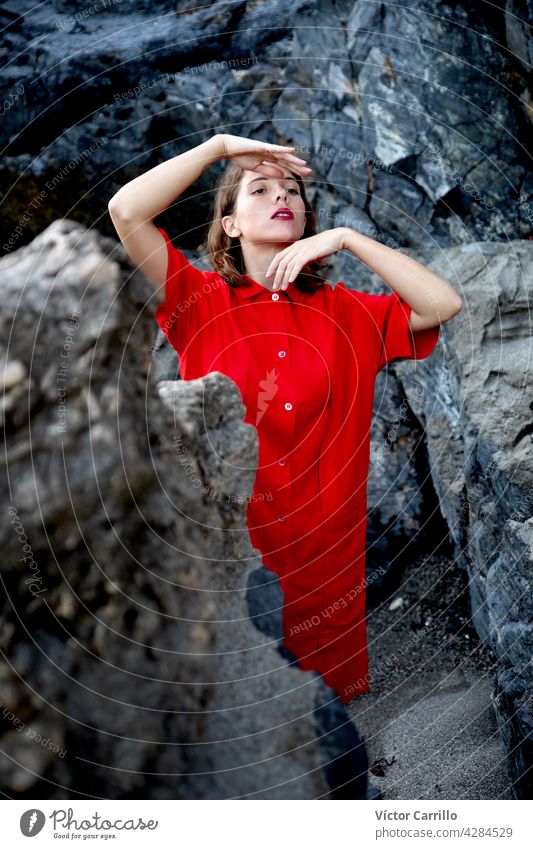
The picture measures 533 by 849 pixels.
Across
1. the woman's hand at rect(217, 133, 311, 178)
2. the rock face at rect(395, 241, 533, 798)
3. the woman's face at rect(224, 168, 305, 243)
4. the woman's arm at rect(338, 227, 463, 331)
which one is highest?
the woman's hand at rect(217, 133, 311, 178)

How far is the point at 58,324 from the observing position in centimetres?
75

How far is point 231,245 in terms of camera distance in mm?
1677

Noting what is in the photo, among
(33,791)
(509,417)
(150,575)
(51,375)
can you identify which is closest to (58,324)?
(51,375)

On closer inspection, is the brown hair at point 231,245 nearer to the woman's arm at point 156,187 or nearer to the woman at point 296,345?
the woman at point 296,345

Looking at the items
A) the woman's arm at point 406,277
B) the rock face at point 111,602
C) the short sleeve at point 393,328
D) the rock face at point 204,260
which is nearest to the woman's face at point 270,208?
the woman's arm at point 406,277

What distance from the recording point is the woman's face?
1.49 m

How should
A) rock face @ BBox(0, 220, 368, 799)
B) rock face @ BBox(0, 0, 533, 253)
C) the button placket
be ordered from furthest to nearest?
rock face @ BBox(0, 0, 533, 253) → the button placket → rock face @ BBox(0, 220, 368, 799)

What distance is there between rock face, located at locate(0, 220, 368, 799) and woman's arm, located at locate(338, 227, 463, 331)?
738 millimetres

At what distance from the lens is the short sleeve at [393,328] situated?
5.14ft

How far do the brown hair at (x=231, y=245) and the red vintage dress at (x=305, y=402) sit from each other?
3cm

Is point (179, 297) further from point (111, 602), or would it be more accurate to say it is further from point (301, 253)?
point (111, 602)

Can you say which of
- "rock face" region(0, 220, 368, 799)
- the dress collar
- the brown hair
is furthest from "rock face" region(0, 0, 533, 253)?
"rock face" region(0, 220, 368, 799)

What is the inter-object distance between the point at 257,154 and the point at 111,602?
0.98 m

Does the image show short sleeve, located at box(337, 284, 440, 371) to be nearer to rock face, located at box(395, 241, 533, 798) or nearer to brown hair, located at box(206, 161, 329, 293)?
brown hair, located at box(206, 161, 329, 293)
